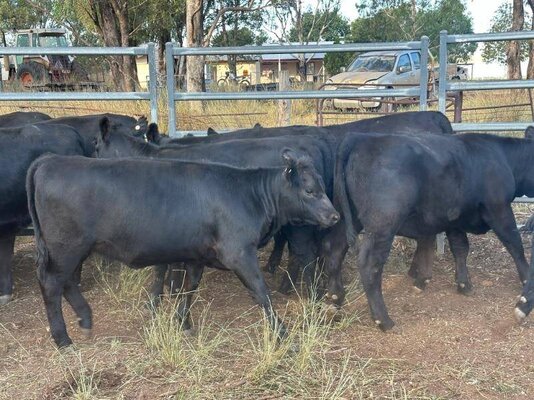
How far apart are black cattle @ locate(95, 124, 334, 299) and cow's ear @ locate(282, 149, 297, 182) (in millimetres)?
705

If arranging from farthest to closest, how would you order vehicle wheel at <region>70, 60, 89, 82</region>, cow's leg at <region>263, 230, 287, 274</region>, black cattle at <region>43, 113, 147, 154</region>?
vehicle wheel at <region>70, 60, 89, 82</region> → black cattle at <region>43, 113, 147, 154</region> → cow's leg at <region>263, 230, 287, 274</region>

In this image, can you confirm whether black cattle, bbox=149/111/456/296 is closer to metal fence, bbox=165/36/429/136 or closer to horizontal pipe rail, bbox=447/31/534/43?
metal fence, bbox=165/36/429/136

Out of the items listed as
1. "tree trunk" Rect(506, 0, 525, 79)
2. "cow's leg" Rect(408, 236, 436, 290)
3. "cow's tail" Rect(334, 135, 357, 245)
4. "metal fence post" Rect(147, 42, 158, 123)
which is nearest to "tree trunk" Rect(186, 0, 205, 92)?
"metal fence post" Rect(147, 42, 158, 123)

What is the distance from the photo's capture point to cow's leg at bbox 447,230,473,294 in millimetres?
5984

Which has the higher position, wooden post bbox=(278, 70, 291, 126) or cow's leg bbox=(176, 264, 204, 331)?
wooden post bbox=(278, 70, 291, 126)

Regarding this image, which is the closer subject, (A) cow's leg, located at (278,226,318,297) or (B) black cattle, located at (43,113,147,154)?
(A) cow's leg, located at (278,226,318,297)

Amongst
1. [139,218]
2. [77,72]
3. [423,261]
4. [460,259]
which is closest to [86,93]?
[139,218]

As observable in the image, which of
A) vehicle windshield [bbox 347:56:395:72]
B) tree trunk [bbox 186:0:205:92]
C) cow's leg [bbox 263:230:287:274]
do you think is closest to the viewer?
cow's leg [bbox 263:230:287:274]

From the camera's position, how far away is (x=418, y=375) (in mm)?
4270

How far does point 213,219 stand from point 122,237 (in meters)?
0.63

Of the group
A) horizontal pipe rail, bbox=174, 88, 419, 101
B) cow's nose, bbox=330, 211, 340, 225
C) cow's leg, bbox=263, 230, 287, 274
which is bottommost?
cow's leg, bbox=263, 230, 287, 274

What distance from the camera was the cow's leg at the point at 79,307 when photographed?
4.99 meters

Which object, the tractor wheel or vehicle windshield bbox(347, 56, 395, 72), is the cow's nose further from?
the tractor wheel

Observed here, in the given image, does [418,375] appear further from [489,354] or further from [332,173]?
[332,173]
